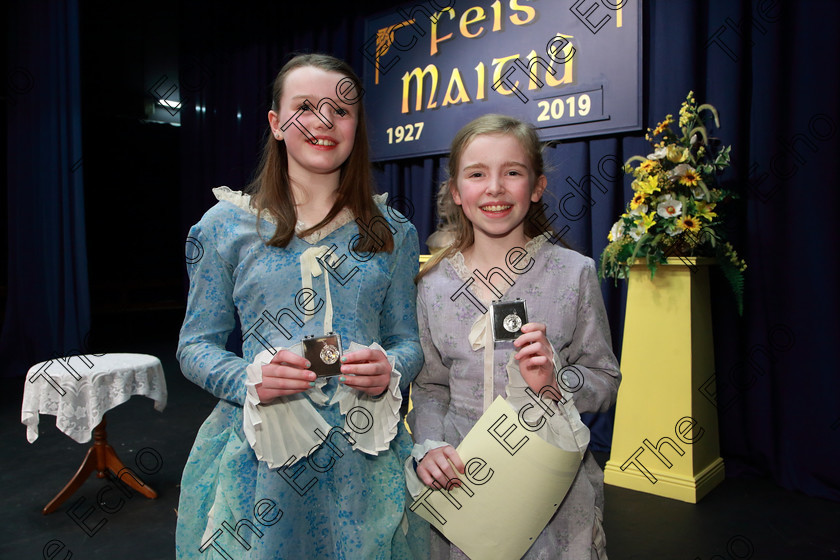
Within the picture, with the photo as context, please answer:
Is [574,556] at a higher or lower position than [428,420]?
lower

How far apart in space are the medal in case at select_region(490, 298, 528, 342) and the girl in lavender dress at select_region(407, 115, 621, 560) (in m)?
0.09

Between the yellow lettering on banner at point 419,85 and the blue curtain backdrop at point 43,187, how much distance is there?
333 cm

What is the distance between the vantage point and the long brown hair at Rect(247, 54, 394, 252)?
117cm

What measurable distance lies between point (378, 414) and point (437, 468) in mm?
141

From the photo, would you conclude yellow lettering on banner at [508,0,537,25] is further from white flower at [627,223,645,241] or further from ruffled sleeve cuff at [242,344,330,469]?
ruffled sleeve cuff at [242,344,330,469]

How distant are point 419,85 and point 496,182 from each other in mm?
3305

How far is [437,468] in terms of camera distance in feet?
3.57

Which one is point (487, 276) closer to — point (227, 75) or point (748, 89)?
point (748, 89)

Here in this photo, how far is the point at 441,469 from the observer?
1087mm

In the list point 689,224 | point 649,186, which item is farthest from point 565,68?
point 689,224

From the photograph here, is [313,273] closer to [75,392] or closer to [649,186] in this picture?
[649,186]

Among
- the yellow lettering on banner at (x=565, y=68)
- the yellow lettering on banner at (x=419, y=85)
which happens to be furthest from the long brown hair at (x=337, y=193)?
the yellow lettering on banner at (x=419, y=85)

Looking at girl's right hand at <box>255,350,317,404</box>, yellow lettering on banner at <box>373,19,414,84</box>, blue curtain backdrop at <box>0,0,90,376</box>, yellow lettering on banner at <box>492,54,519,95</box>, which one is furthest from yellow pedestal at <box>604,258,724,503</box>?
blue curtain backdrop at <box>0,0,90,376</box>

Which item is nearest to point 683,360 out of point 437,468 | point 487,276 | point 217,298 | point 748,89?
point 748,89
